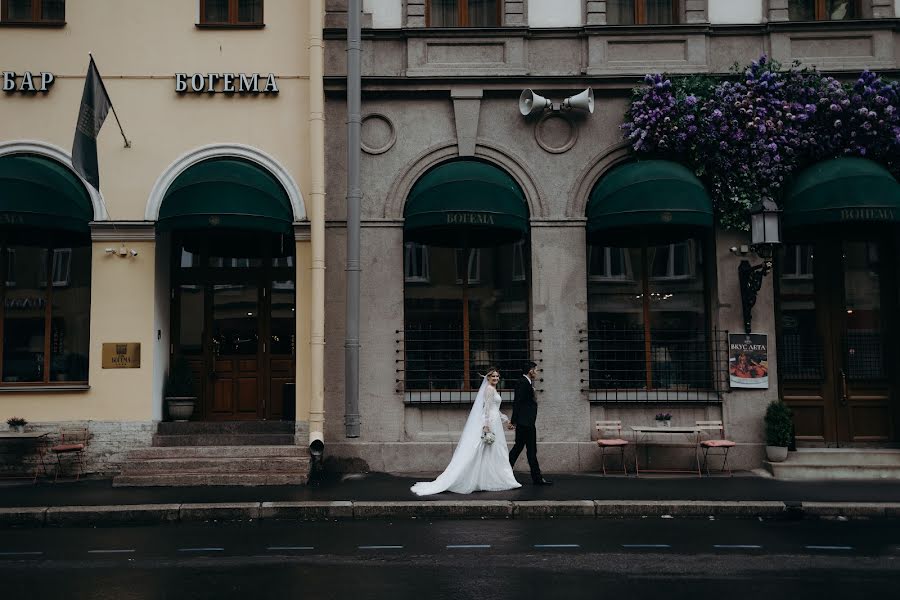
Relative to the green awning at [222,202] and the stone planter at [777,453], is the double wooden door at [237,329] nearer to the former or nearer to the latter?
the green awning at [222,202]

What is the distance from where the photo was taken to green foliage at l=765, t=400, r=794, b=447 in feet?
44.6

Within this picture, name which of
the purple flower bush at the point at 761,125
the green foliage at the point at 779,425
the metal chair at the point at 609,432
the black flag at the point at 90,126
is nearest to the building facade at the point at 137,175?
the black flag at the point at 90,126

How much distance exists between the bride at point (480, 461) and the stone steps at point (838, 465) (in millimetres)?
4465

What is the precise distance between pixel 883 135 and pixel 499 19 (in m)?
6.73

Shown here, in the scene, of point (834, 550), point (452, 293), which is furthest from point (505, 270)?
point (834, 550)

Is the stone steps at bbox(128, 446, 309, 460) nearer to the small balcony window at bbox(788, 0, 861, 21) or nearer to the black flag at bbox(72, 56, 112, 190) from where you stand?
the black flag at bbox(72, 56, 112, 190)

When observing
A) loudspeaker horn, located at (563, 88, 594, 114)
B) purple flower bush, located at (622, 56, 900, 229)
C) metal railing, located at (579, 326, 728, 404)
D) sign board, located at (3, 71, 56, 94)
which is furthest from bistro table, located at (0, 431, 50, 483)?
purple flower bush, located at (622, 56, 900, 229)

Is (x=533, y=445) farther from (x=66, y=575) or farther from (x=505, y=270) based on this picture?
(x=66, y=575)

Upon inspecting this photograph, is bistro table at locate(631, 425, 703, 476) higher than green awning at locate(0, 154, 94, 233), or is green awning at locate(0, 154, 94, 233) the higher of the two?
green awning at locate(0, 154, 94, 233)

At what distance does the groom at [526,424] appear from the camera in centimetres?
1264

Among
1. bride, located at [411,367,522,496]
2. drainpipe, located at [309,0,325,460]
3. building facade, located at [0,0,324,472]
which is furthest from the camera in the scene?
building facade, located at [0,0,324,472]

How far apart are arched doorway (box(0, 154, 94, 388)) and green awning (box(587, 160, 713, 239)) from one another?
28.1ft

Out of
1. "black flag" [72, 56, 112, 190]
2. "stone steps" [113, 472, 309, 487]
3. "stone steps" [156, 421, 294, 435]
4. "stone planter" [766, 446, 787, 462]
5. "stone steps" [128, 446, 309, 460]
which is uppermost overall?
"black flag" [72, 56, 112, 190]

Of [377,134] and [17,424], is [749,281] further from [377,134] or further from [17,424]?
[17,424]
